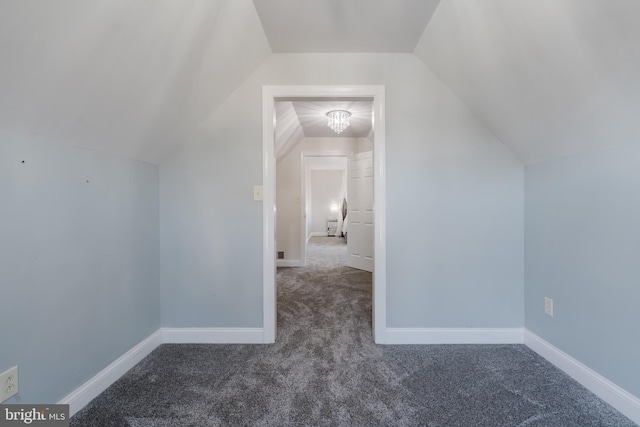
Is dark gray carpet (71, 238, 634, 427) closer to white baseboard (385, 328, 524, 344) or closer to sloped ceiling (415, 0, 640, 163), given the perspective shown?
white baseboard (385, 328, 524, 344)

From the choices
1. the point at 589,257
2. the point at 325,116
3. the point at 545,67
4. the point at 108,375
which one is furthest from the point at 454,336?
the point at 325,116

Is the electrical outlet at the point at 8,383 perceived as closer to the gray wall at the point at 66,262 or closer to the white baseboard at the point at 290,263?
the gray wall at the point at 66,262

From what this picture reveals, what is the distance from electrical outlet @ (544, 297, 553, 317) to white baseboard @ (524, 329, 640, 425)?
205 millimetres

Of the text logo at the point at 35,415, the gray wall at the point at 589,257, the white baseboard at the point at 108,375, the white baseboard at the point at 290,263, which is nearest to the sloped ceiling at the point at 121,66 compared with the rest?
the text logo at the point at 35,415

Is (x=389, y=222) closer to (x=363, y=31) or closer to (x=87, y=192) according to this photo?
(x=363, y=31)

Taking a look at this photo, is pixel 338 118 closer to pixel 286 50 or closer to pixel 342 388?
pixel 286 50

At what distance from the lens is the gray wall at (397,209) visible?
6.71ft

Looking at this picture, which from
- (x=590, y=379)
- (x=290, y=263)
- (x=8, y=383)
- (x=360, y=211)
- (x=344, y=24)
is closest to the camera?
(x=8, y=383)

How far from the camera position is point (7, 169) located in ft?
3.53

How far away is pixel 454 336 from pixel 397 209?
1062 mm

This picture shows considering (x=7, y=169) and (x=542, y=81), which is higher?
(x=542, y=81)

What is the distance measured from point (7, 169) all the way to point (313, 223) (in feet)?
30.2

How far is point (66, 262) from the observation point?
52.2 inches

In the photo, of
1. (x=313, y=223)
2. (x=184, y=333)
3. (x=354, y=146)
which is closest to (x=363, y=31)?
(x=184, y=333)
